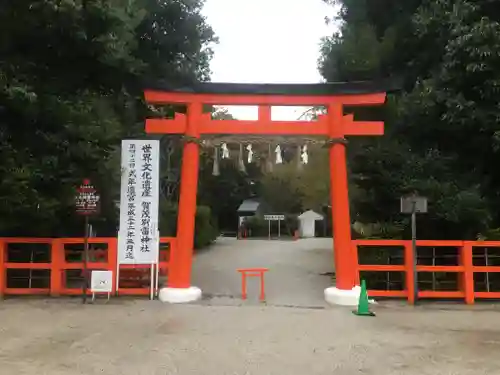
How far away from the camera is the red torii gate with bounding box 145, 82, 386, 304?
10852mm

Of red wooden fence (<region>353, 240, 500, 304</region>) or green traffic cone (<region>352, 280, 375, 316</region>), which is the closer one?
green traffic cone (<region>352, 280, 375, 316</region>)

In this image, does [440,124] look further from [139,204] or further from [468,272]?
[139,204]

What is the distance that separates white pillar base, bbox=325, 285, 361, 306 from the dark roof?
4.18 meters

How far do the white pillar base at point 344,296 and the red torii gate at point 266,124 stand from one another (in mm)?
96

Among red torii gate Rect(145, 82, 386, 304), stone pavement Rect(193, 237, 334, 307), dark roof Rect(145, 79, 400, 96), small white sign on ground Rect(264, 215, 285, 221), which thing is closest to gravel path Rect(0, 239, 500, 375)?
stone pavement Rect(193, 237, 334, 307)

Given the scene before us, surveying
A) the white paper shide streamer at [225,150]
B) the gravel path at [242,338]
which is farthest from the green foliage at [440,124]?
the white paper shide streamer at [225,150]

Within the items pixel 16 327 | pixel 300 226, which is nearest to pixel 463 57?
pixel 16 327

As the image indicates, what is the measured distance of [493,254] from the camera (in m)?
11.2

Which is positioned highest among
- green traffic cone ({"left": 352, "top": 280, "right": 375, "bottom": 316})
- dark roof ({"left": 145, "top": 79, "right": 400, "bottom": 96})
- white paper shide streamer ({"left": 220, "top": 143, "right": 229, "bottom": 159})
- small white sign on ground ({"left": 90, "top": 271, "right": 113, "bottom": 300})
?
dark roof ({"left": 145, "top": 79, "right": 400, "bottom": 96})

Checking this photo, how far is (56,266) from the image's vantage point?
10891mm

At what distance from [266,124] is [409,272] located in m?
4.36

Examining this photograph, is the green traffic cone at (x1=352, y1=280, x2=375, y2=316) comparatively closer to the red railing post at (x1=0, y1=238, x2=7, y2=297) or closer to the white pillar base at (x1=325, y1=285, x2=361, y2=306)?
the white pillar base at (x1=325, y1=285, x2=361, y2=306)

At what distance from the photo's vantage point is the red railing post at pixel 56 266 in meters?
10.9

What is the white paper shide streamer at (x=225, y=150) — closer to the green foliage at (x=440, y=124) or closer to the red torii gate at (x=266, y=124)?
the red torii gate at (x=266, y=124)
